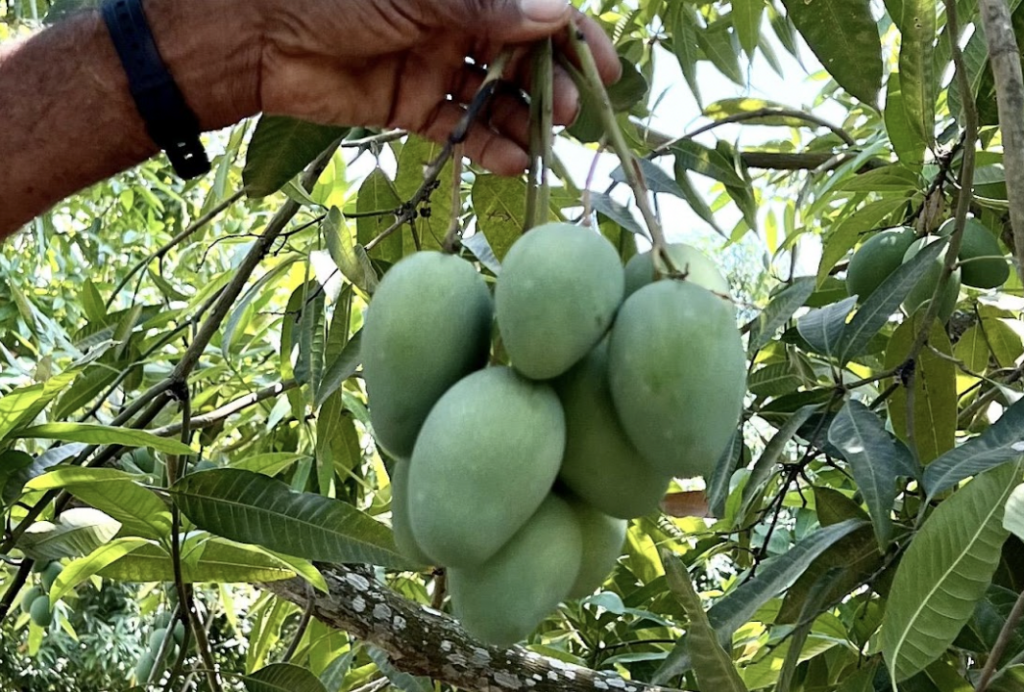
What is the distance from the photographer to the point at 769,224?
8.16 ft

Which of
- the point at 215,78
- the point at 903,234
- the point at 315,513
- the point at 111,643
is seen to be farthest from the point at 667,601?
the point at 111,643

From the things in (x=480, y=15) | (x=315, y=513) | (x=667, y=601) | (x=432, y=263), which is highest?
(x=480, y=15)

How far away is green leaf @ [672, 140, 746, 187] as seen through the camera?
1333mm

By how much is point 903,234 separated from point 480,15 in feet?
2.61

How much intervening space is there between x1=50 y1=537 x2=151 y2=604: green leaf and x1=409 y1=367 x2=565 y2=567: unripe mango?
574 mm

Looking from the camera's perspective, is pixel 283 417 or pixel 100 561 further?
pixel 283 417

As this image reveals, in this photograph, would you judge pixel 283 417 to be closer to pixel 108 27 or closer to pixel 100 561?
pixel 100 561

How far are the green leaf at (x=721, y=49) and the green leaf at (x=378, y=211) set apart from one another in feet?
2.10

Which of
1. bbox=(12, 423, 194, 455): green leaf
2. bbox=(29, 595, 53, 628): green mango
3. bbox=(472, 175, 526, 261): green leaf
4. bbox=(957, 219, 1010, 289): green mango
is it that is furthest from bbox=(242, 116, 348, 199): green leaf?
bbox=(29, 595, 53, 628): green mango

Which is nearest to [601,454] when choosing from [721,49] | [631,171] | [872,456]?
[631,171]

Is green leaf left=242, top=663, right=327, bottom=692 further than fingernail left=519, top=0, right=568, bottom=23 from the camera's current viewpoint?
Yes

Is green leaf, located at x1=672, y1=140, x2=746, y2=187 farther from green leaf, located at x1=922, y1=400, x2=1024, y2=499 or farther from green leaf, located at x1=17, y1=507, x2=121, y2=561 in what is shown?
green leaf, located at x1=17, y1=507, x2=121, y2=561

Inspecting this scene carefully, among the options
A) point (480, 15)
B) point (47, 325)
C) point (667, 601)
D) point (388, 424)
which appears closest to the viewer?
point (388, 424)

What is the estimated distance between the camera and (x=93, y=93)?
0.98m
